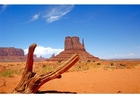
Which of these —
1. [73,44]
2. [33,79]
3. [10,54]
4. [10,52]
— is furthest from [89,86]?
[10,52]

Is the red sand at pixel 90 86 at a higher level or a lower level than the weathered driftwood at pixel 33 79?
lower

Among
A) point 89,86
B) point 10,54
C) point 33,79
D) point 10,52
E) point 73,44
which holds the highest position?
point 73,44

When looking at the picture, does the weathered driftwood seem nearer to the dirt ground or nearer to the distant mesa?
the dirt ground

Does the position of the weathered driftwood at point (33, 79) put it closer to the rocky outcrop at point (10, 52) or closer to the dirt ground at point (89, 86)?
the dirt ground at point (89, 86)

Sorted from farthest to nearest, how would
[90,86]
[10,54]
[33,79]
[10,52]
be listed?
[10,52], [10,54], [90,86], [33,79]

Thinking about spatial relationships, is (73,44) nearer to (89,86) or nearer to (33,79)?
(89,86)

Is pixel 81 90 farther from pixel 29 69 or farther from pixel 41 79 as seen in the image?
pixel 29 69

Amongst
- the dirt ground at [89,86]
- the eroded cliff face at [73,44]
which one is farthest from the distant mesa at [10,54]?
the dirt ground at [89,86]

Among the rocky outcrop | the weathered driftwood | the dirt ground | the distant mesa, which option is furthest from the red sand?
the rocky outcrop

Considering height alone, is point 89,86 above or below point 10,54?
below

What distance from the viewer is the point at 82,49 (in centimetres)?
8250
